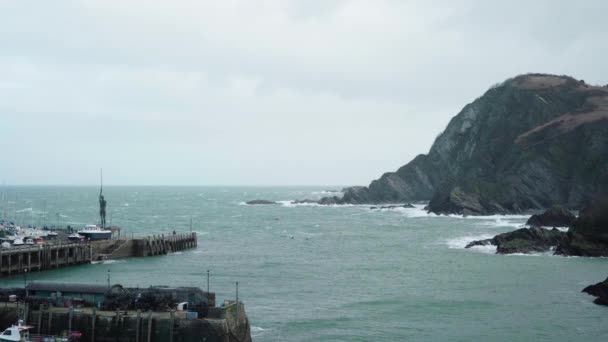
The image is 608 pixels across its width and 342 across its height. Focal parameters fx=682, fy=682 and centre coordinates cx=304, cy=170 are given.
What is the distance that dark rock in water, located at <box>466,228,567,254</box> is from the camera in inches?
3638

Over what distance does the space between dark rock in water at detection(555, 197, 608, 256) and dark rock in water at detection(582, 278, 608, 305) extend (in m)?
26.4

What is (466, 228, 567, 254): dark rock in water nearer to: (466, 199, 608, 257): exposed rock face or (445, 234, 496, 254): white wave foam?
(466, 199, 608, 257): exposed rock face

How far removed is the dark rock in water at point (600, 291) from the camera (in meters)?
57.2

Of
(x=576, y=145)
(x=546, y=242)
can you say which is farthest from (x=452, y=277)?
(x=576, y=145)

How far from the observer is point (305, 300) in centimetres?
5956

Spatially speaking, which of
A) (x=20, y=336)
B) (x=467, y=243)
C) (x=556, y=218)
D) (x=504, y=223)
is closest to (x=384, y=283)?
(x=467, y=243)

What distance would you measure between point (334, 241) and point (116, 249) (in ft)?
127

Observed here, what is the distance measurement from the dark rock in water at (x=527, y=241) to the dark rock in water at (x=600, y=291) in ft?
96.2

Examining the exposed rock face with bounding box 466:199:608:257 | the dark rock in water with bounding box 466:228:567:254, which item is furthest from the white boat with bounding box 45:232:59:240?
the exposed rock face with bounding box 466:199:608:257

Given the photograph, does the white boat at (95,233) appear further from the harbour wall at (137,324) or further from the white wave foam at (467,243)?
the white wave foam at (467,243)

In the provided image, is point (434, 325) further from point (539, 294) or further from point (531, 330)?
point (539, 294)

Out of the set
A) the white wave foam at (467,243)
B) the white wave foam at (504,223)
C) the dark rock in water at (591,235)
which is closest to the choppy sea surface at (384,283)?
the white wave foam at (467,243)

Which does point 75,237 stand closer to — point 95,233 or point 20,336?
point 95,233

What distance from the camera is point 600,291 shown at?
59656 millimetres
